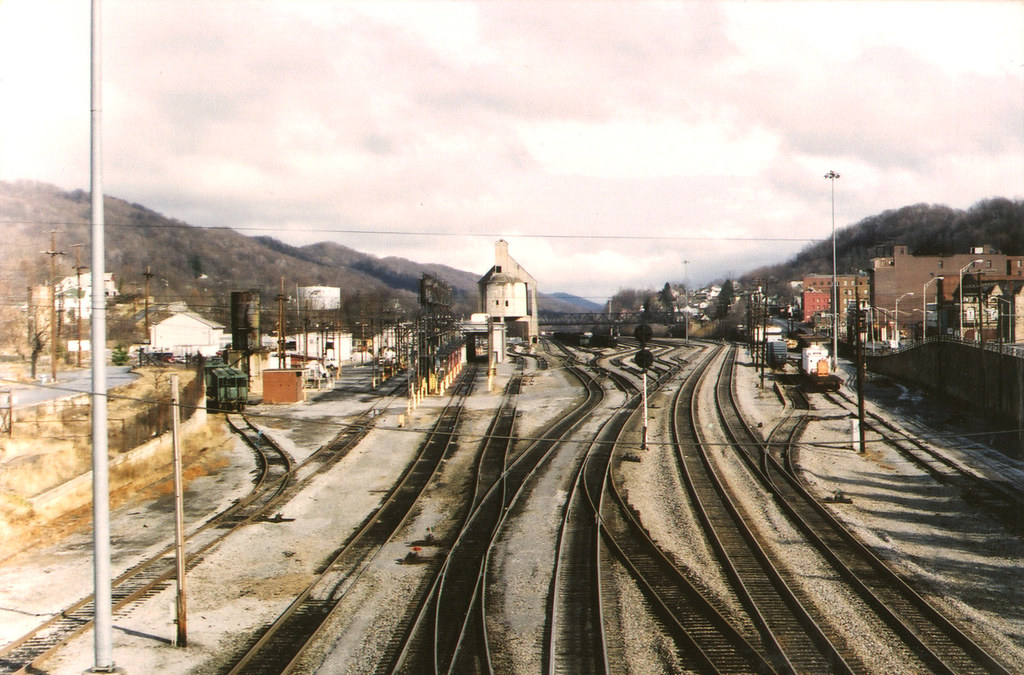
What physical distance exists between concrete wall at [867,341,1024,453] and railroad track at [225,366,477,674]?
69.5ft

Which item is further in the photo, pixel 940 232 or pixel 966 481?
pixel 940 232

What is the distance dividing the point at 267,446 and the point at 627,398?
832 inches

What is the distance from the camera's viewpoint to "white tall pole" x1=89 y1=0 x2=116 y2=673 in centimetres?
980

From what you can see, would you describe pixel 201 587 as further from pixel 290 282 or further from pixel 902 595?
pixel 290 282

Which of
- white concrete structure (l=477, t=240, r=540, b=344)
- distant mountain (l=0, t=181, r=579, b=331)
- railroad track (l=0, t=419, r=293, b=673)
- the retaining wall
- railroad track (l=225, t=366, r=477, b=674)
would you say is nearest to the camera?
railroad track (l=225, t=366, r=477, b=674)

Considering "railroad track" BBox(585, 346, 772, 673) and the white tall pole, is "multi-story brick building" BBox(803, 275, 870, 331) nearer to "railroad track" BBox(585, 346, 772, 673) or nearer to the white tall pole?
"railroad track" BBox(585, 346, 772, 673)

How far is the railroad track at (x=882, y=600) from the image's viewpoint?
11320 mm

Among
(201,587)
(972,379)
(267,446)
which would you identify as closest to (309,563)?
(201,587)

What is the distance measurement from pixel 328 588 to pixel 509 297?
9865cm

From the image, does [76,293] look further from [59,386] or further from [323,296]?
[323,296]

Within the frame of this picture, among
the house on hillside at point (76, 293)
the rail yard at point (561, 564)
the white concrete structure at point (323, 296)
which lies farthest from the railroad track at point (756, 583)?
the white concrete structure at point (323, 296)

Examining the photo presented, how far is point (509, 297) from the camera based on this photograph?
11256cm

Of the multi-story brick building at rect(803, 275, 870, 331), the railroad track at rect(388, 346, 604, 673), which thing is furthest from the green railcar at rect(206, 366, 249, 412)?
the multi-story brick building at rect(803, 275, 870, 331)

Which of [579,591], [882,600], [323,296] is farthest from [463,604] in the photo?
[323,296]
